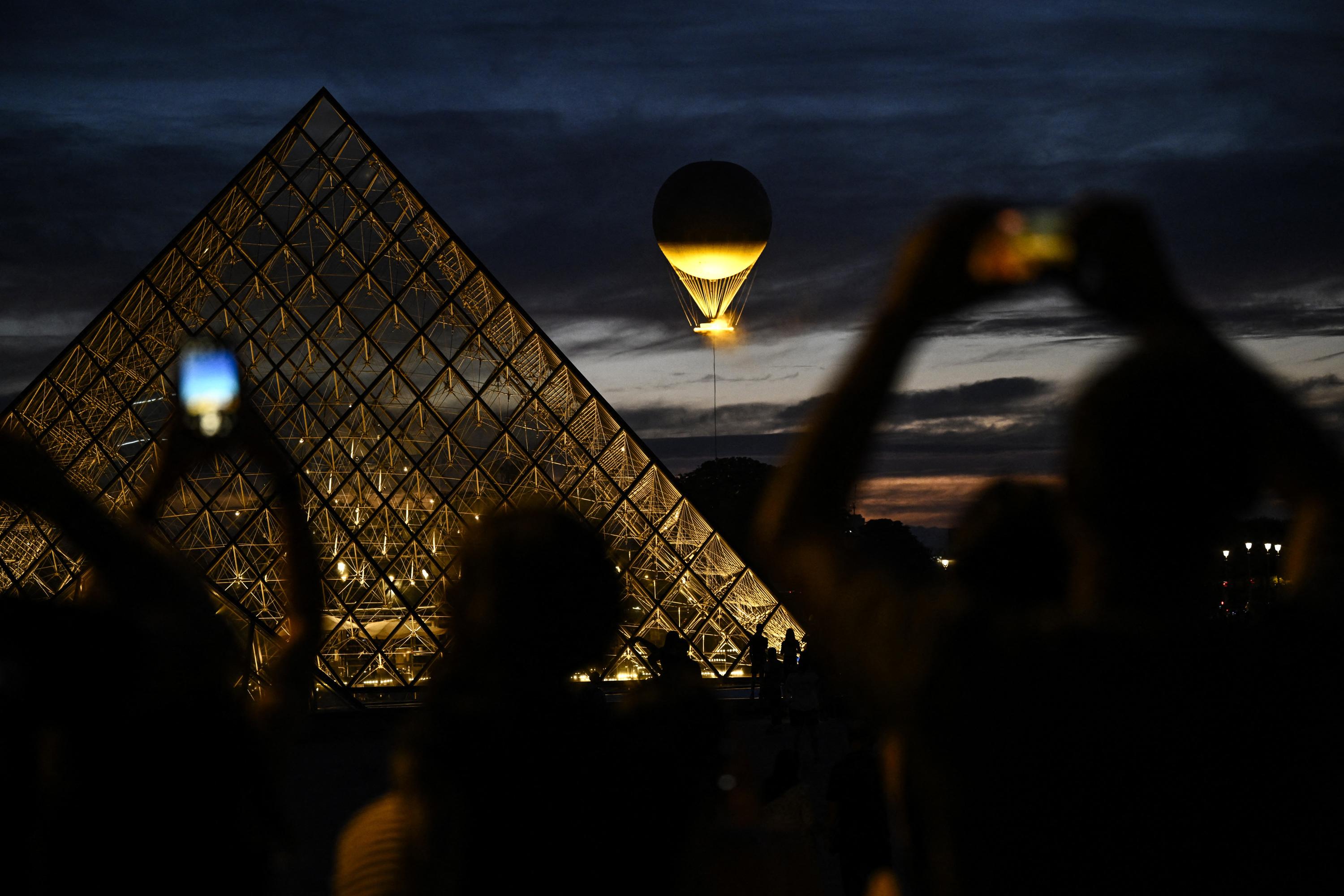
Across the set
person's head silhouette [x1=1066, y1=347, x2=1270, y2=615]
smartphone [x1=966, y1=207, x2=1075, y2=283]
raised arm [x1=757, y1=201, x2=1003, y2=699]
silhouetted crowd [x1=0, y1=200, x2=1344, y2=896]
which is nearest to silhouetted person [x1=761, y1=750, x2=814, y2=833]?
silhouetted crowd [x1=0, y1=200, x2=1344, y2=896]

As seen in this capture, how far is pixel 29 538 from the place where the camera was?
2070 centimetres

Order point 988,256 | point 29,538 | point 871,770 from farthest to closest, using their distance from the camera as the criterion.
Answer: point 29,538
point 871,770
point 988,256

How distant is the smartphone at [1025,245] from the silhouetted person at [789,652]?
43.9 ft

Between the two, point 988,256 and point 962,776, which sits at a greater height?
point 988,256

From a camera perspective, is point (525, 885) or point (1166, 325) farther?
point (525, 885)

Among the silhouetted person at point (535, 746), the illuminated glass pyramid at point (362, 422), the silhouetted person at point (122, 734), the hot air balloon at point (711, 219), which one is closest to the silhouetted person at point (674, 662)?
the silhouetted person at point (535, 746)

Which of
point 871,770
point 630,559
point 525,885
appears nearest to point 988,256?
point 525,885

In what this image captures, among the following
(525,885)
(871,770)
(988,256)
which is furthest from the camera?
(871,770)

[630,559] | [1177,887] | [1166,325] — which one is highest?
[630,559]

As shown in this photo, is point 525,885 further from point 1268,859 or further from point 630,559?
point 630,559

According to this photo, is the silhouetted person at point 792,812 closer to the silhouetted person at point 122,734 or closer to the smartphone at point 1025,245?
the silhouetted person at point 122,734

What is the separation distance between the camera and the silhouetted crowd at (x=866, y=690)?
967 mm

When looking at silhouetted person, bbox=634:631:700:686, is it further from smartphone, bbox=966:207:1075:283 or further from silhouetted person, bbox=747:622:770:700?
silhouetted person, bbox=747:622:770:700

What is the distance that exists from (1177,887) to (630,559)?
1817cm
